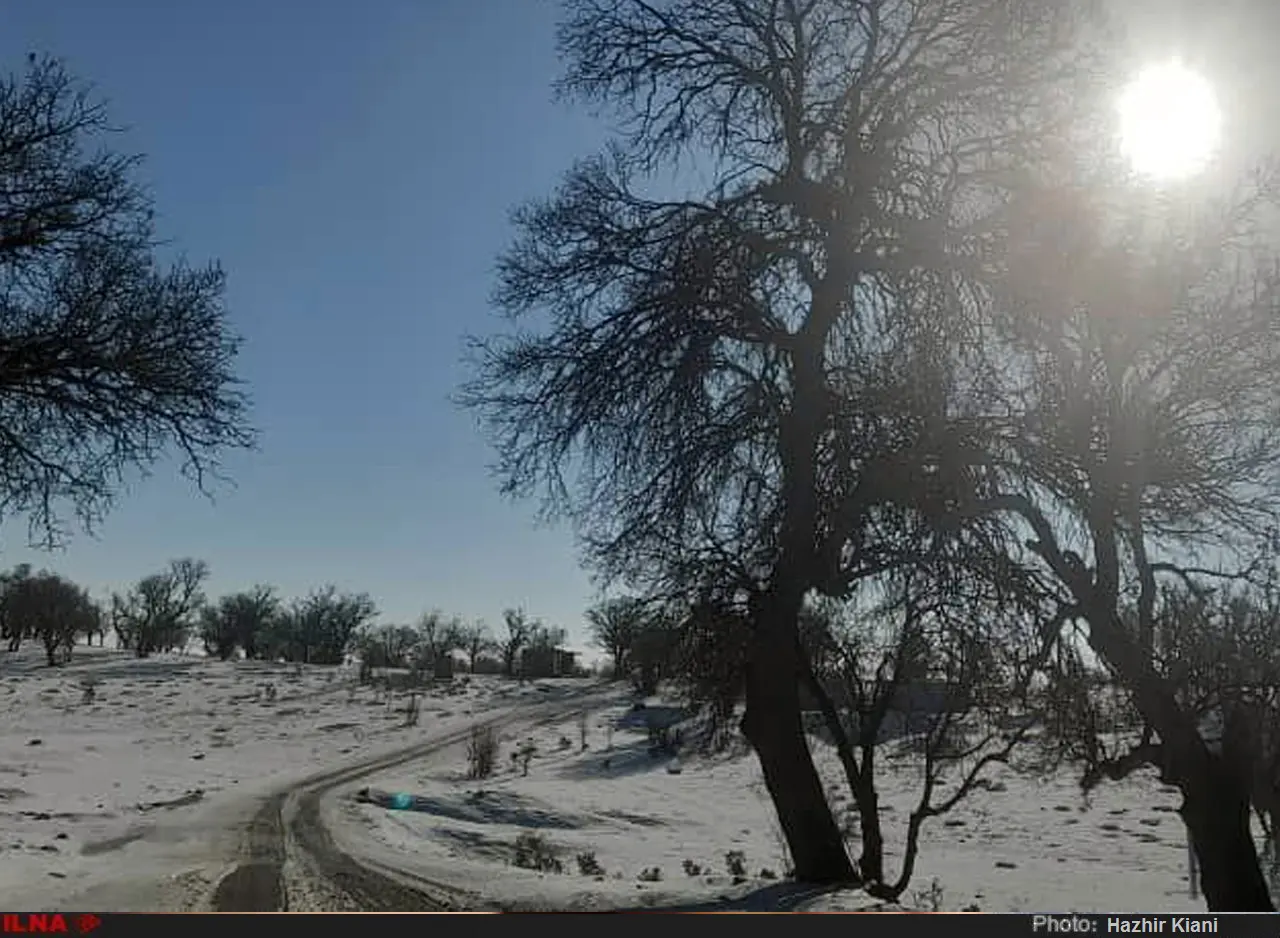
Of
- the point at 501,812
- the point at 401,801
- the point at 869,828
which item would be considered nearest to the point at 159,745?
the point at 401,801

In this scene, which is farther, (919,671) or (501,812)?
(501,812)

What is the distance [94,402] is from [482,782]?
27.0 metres

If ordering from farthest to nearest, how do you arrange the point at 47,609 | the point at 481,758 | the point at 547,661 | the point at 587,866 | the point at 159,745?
1. the point at 547,661
2. the point at 47,609
3. the point at 159,745
4. the point at 481,758
5. the point at 587,866

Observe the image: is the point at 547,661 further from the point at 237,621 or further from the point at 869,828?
the point at 869,828

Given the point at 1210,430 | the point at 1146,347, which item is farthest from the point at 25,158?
the point at 1210,430

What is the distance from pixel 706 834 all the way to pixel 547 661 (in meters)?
76.5

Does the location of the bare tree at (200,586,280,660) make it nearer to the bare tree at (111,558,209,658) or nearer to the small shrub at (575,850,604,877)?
the bare tree at (111,558,209,658)

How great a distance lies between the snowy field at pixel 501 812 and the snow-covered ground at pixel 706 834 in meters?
0.09

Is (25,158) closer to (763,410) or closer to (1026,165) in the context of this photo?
(763,410)

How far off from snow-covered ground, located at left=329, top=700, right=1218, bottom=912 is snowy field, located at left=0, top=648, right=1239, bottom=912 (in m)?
0.09

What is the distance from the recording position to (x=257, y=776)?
→ 3559cm

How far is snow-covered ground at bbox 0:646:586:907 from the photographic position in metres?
14.9

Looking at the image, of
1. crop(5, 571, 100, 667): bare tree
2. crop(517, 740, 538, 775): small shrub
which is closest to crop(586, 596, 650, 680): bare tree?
crop(517, 740, 538, 775): small shrub

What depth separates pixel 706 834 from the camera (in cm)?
2902
